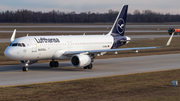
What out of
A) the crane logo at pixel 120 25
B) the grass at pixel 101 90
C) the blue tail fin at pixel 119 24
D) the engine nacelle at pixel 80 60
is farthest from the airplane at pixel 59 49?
the grass at pixel 101 90

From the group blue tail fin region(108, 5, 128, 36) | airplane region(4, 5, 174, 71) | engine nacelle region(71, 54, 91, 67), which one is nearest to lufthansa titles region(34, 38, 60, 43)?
airplane region(4, 5, 174, 71)

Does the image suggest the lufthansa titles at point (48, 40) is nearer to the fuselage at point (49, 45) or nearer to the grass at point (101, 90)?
the fuselage at point (49, 45)

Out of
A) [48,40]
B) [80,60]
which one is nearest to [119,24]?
[80,60]

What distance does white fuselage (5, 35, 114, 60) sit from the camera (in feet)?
95.1

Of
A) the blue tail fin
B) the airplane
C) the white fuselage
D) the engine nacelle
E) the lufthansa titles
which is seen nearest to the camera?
the white fuselage

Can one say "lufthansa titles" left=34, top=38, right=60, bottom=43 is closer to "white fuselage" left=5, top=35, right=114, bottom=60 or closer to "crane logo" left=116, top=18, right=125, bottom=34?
"white fuselage" left=5, top=35, right=114, bottom=60

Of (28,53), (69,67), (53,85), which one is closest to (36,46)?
(28,53)

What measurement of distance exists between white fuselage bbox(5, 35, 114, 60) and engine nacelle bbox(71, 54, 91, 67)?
5.70 feet

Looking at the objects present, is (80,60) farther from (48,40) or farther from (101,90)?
(101,90)

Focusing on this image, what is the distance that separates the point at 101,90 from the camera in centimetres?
2088

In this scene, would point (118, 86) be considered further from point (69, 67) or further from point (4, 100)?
point (69, 67)

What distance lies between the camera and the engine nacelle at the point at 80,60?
3003 centimetres

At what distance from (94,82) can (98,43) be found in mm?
12222

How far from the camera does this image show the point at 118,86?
22328 mm
